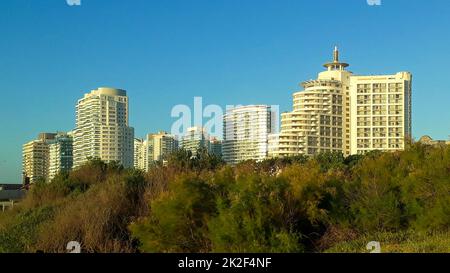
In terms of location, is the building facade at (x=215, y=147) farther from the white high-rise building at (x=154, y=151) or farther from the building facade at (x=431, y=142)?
the building facade at (x=431, y=142)

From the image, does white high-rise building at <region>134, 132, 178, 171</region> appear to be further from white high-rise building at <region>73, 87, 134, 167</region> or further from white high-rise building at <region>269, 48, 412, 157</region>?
white high-rise building at <region>269, 48, 412, 157</region>

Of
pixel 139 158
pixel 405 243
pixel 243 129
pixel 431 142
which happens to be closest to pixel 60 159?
pixel 139 158

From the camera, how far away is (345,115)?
2891 centimetres

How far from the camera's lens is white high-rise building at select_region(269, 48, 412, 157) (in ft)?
79.6

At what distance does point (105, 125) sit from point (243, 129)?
29.2ft

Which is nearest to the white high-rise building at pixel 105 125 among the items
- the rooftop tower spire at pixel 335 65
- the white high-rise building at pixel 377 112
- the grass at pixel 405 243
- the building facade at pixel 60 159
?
the building facade at pixel 60 159

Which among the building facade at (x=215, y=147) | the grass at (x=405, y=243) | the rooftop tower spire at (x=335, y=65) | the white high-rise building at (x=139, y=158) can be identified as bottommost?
the grass at (x=405, y=243)

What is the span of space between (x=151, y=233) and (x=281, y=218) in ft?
7.84

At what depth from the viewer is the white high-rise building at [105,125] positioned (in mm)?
9752

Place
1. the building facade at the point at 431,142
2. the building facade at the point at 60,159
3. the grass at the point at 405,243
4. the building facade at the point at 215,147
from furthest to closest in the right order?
the building facade at the point at 60,159 → the building facade at the point at 215,147 → the building facade at the point at 431,142 → the grass at the point at 405,243

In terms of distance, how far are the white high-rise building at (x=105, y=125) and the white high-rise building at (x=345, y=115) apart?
9.18 metres

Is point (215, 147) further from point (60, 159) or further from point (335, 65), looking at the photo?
point (335, 65)

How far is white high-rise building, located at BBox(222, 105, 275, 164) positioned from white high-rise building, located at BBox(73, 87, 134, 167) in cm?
322
